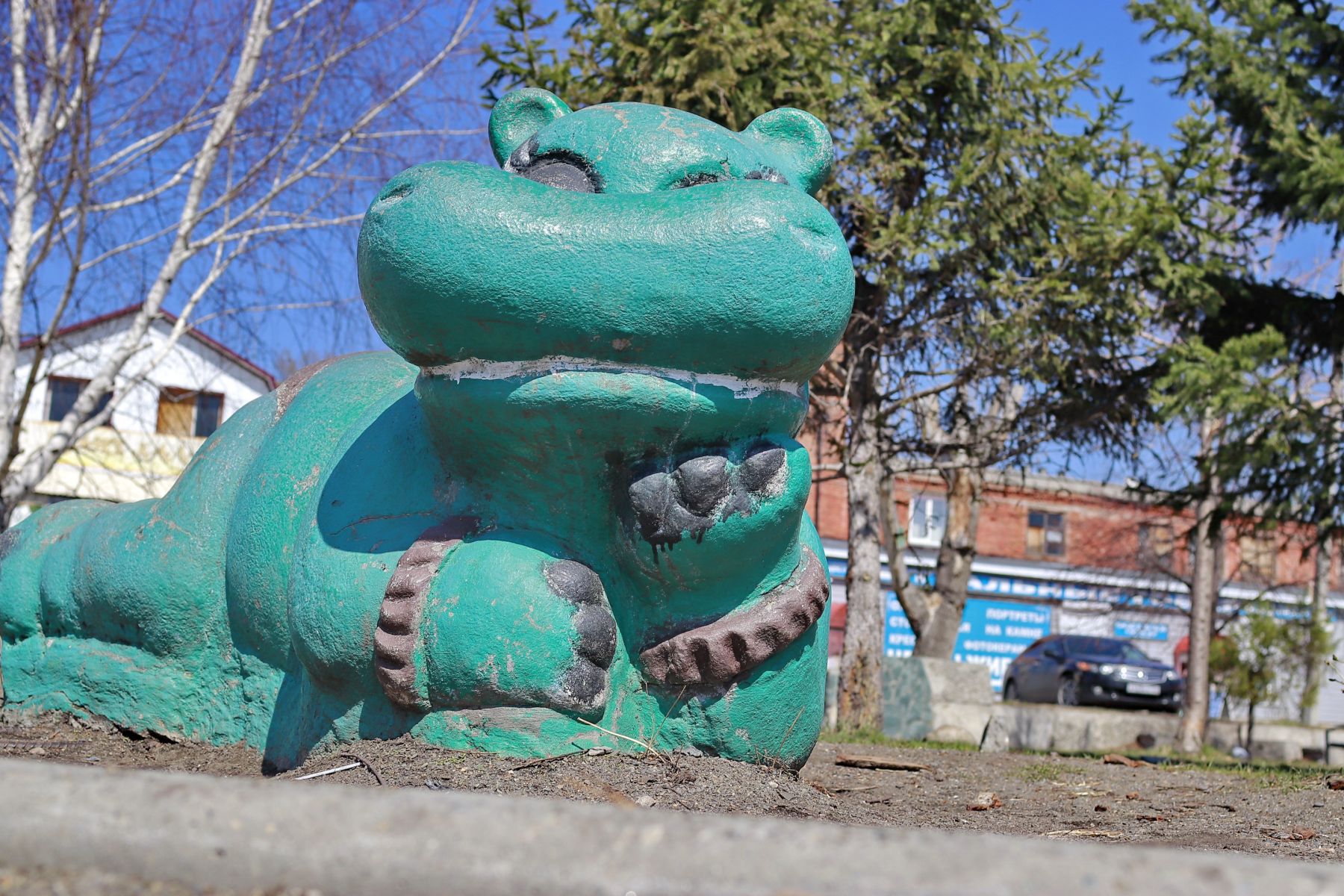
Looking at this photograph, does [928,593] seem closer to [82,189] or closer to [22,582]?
[82,189]

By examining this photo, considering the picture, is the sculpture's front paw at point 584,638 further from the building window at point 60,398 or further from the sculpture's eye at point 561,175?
the building window at point 60,398

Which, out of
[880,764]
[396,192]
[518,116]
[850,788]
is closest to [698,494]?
[396,192]

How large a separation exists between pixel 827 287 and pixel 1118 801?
2.64m

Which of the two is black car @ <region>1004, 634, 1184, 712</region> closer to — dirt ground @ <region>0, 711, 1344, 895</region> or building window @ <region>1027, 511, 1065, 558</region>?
building window @ <region>1027, 511, 1065, 558</region>

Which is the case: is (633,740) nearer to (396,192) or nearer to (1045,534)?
(396,192)

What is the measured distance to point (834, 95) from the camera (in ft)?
27.7

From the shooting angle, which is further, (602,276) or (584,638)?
(584,638)

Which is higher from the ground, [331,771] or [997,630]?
[997,630]

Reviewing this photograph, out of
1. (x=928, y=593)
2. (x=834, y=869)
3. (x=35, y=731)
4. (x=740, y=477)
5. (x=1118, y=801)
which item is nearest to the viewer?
(x=834, y=869)

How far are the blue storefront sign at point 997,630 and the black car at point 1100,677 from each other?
545 cm

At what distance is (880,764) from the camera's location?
17.3 feet

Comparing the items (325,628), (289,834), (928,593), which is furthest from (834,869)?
(928,593)

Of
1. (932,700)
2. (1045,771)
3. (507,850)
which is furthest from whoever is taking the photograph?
(932,700)

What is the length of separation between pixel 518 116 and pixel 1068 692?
53.3ft
